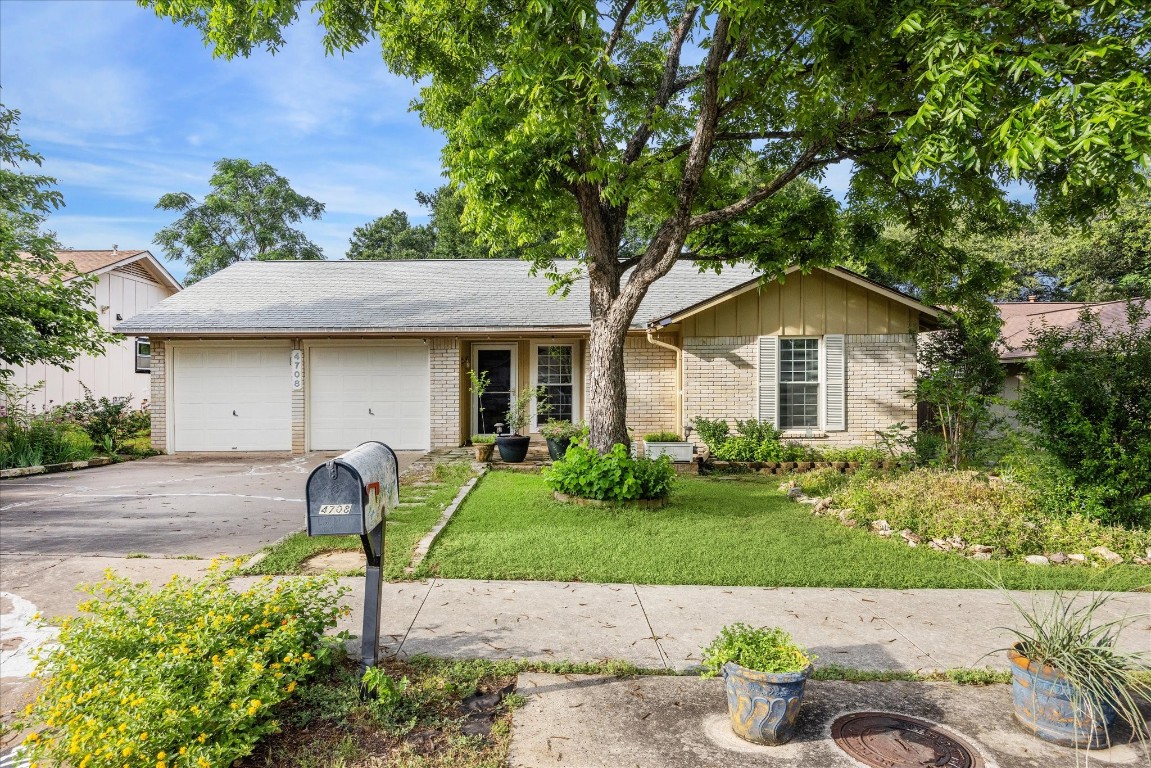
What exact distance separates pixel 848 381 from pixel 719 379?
248cm

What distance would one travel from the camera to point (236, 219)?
32781 millimetres

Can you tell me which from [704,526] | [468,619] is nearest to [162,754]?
[468,619]

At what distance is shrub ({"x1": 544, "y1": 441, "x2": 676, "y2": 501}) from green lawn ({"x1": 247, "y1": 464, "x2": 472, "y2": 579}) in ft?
5.15

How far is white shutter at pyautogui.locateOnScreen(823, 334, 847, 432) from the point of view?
1194cm

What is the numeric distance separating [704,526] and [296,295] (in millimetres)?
12207

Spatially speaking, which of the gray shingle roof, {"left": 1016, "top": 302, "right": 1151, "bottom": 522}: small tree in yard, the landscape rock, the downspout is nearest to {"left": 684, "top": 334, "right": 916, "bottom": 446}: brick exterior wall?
the downspout

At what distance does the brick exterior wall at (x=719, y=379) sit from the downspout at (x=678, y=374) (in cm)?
24

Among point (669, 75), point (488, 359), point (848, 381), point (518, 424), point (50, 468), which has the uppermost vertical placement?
point (669, 75)

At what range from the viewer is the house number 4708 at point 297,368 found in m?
13.5

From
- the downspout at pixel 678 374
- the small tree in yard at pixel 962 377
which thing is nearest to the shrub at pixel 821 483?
the small tree in yard at pixel 962 377

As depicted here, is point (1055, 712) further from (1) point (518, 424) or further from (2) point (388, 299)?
(2) point (388, 299)

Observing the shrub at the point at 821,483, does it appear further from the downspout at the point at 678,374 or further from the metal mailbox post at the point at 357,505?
the metal mailbox post at the point at 357,505

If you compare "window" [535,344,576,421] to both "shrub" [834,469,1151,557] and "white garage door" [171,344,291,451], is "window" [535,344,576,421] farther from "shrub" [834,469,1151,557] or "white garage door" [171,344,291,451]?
"shrub" [834,469,1151,557]

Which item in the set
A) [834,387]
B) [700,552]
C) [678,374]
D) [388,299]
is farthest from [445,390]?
[700,552]
